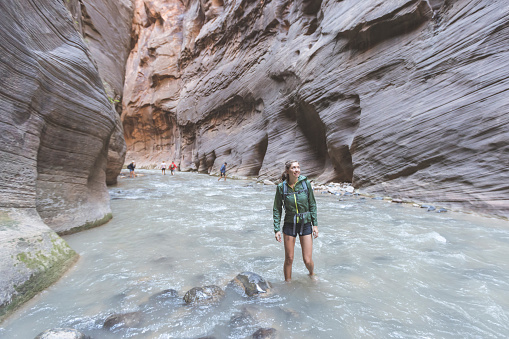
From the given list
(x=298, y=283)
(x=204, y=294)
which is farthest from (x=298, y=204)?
(x=204, y=294)

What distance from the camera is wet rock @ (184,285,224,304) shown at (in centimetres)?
274

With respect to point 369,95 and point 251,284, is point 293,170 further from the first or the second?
point 369,95

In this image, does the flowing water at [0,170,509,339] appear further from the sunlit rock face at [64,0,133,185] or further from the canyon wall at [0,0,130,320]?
the sunlit rock face at [64,0,133,185]

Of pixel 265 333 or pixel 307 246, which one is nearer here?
pixel 265 333

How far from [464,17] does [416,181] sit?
5896 mm

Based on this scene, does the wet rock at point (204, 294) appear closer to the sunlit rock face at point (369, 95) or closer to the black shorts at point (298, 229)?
the black shorts at point (298, 229)

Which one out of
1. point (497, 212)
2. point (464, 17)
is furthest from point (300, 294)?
point (464, 17)

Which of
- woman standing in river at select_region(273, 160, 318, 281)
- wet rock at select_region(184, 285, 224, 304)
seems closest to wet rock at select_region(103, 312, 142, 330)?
wet rock at select_region(184, 285, 224, 304)

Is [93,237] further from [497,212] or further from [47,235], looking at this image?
[497,212]

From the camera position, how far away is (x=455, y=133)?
25.3 feet

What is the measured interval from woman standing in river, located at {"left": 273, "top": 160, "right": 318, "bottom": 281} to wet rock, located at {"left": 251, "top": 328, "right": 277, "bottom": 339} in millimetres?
1000

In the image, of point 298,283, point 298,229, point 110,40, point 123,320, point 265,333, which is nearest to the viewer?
point 265,333

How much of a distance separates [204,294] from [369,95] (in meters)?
11.3

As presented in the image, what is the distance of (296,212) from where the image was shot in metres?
3.05
